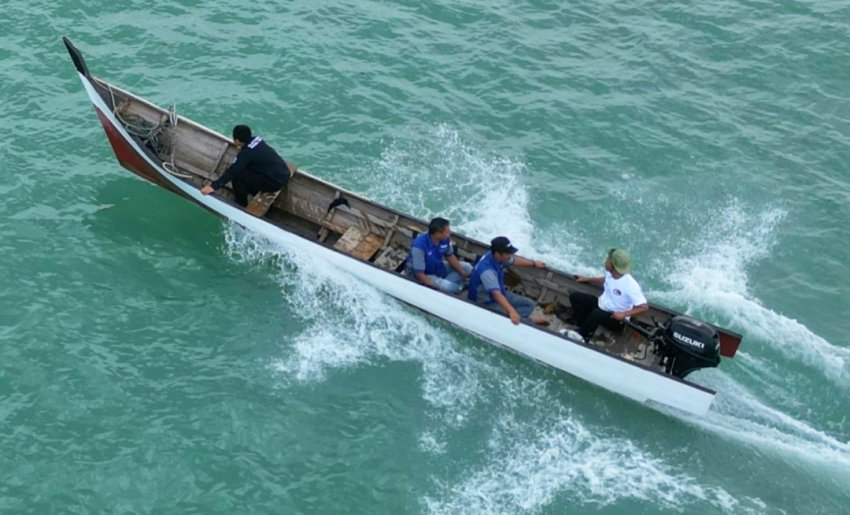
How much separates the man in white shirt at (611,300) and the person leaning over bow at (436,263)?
2.02 m

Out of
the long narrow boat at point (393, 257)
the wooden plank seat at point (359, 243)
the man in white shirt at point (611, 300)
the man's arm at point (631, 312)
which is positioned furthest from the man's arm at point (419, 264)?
the man's arm at point (631, 312)

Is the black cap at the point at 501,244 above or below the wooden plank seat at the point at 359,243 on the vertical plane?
above

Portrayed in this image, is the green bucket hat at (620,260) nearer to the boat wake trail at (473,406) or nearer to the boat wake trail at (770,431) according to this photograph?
the boat wake trail at (473,406)

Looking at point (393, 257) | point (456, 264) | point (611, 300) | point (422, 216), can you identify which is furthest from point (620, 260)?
point (422, 216)

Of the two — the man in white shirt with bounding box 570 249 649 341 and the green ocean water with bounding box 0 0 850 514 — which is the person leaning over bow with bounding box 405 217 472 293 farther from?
the man in white shirt with bounding box 570 249 649 341

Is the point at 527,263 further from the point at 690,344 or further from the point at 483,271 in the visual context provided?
the point at 690,344

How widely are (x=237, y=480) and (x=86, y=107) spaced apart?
1069cm

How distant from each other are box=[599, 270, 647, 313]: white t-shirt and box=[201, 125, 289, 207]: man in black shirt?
246 inches

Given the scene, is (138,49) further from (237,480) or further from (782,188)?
(782,188)

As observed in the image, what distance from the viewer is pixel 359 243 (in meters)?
15.6

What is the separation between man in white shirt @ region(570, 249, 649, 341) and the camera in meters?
13.2

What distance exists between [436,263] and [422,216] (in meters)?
3.00

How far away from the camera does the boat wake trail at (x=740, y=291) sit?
1499 cm

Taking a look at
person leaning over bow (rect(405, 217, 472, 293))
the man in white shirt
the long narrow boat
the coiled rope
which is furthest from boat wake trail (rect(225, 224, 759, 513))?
the coiled rope
